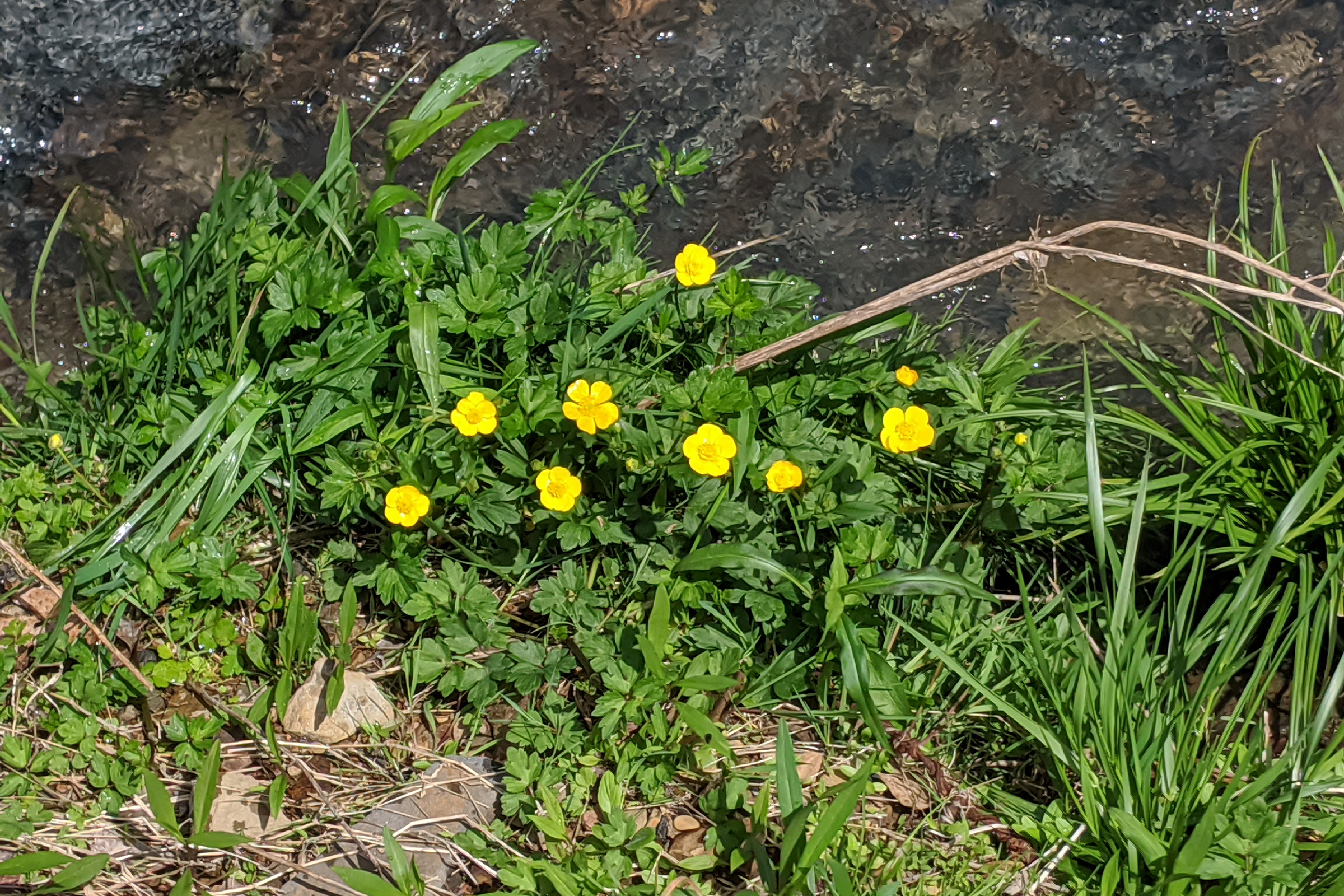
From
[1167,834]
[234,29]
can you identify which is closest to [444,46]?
[234,29]

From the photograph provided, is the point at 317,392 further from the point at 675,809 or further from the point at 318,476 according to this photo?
the point at 675,809

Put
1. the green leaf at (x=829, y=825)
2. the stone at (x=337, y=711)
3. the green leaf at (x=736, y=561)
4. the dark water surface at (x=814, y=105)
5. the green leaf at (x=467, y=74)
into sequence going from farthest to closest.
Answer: the dark water surface at (x=814, y=105) < the green leaf at (x=467, y=74) < the stone at (x=337, y=711) < the green leaf at (x=736, y=561) < the green leaf at (x=829, y=825)

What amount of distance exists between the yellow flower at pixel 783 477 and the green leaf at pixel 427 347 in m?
0.67

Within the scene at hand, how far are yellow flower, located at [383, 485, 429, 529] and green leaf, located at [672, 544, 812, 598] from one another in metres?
0.49

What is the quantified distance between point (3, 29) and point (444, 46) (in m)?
1.17

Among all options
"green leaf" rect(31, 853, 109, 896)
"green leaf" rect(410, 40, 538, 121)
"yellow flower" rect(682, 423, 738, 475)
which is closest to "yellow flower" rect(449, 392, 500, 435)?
"yellow flower" rect(682, 423, 738, 475)

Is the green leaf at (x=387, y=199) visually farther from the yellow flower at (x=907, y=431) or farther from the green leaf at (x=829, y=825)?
the green leaf at (x=829, y=825)

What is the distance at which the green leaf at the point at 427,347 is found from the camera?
201 cm

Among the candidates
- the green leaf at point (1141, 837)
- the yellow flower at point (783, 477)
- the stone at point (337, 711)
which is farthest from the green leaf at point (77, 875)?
the green leaf at point (1141, 837)

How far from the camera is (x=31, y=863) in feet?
5.36

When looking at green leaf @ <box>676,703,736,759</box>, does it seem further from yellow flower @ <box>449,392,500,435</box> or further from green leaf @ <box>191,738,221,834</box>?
green leaf @ <box>191,738,221,834</box>

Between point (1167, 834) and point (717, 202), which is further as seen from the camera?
point (717, 202)

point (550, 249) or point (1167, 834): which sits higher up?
point (550, 249)

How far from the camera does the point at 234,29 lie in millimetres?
2906
